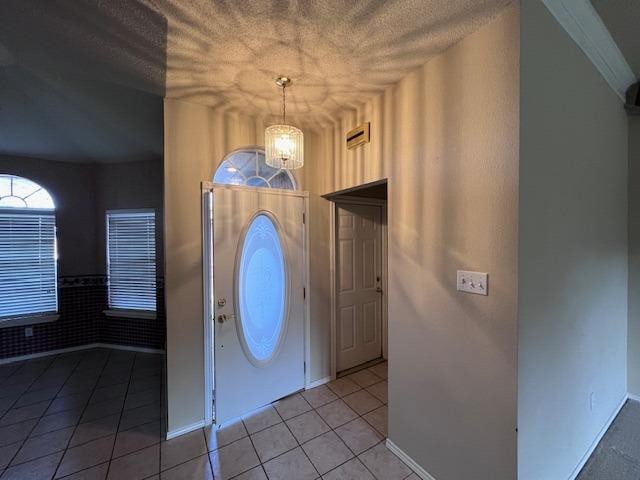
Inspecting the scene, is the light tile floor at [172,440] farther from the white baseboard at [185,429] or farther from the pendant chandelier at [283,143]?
the pendant chandelier at [283,143]

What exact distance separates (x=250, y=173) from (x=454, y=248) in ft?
5.94

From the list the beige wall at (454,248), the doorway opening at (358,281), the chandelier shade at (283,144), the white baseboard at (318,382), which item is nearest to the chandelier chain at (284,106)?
the chandelier shade at (283,144)

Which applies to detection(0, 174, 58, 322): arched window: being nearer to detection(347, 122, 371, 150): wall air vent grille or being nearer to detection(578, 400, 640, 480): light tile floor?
detection(347, 122, 371, 150): wall air vent grille

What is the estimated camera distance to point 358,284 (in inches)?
122

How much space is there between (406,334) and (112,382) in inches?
123

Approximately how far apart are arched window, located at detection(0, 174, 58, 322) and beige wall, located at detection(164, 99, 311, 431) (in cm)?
288

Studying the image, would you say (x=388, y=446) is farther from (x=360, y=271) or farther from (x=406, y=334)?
(x=360, y=271)

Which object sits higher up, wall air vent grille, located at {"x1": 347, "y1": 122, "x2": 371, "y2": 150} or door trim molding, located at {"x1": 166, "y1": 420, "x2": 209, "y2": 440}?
wall air vent grille, located at {"x1": 347, "y1": 122, "x2": 371, "y2": 150}

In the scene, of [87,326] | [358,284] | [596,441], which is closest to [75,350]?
[87,326]

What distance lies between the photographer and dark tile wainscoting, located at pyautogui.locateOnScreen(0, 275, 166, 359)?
3.47 m

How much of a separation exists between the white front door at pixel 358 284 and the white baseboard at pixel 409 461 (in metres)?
1.11

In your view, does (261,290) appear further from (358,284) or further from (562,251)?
(562,251)

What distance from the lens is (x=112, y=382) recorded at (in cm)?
284

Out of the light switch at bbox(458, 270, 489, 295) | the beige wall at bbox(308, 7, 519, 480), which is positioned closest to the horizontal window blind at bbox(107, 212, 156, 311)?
the beige wall at bbox(308, 7, 519, 480)
